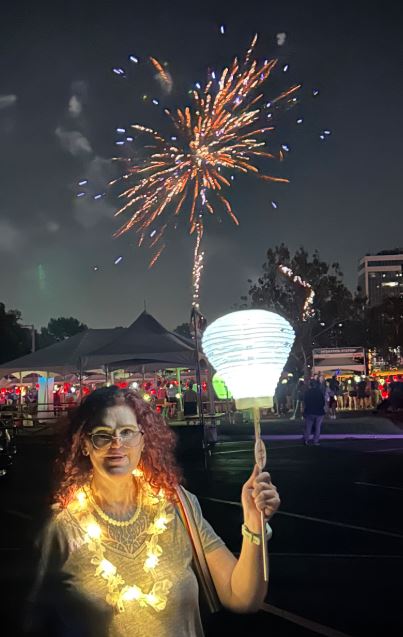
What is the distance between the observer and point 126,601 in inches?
86.1

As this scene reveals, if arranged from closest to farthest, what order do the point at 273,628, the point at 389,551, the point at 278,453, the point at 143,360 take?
1. the point at 273,628
2. the point at 389,551
3. the point at 278,453
4. the point at 143,360

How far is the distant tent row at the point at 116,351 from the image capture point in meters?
22.7

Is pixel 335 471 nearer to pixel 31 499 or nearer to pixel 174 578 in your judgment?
pixel 31 499

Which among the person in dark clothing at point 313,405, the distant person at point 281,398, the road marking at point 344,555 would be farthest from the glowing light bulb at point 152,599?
the distant person at point 281,398

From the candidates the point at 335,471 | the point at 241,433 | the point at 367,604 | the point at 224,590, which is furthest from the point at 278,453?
the point at 224,590

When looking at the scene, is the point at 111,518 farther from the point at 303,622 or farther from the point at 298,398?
the point at 298,398

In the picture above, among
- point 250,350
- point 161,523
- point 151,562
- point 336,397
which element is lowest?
point 151,562

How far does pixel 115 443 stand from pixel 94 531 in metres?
0.31

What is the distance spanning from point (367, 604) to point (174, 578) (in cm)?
376

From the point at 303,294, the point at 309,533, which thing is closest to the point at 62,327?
the point at 303,294

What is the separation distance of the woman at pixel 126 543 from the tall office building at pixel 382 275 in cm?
19049

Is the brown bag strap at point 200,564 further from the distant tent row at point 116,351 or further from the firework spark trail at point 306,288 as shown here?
the firework spark trail at point 306,288

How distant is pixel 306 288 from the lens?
4978 centimetres

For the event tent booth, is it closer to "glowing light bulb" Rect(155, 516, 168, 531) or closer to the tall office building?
"glowing light bulb" Rect(155, 516, 168, 531)
